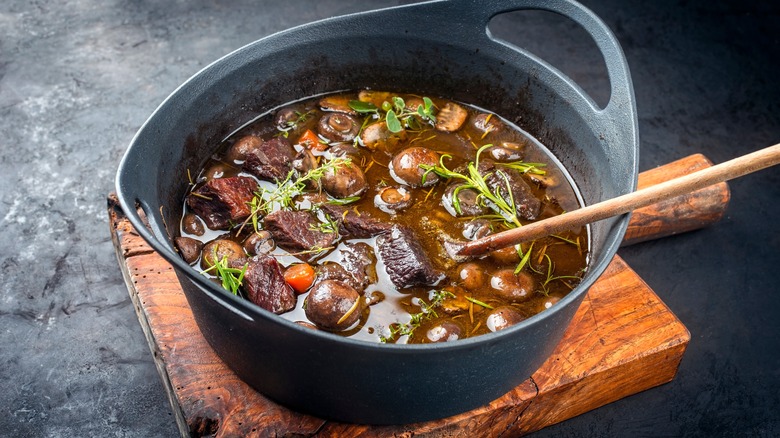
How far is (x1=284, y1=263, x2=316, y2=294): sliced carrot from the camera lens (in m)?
2.79

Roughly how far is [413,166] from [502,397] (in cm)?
98

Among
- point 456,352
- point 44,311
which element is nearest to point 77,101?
point 44,311

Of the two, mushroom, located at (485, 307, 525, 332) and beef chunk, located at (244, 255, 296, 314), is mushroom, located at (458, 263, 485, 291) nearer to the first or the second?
mushroom, located at (485, 307, 525, 332)

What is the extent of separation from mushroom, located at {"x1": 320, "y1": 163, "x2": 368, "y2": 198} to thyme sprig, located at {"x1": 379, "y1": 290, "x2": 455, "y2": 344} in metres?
0.57

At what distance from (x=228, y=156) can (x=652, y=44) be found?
3.15 meters

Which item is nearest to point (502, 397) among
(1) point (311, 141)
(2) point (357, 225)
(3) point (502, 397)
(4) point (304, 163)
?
(3) point (502, 397)

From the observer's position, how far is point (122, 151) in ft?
14.2

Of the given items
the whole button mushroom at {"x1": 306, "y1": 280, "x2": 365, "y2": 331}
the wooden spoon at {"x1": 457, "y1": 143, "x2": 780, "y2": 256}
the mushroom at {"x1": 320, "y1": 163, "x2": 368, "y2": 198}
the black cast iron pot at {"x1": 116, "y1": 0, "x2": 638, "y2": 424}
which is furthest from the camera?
the mushroom at {"x1": 320, "y1": 163, "x2": 368, "y2": 198}

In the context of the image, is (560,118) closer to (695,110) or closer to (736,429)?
(736,429)

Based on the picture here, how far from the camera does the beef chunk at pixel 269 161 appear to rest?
10.3 feet

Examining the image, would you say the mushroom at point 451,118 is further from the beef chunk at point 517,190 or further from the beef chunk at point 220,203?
the beef chunk at point 220,203

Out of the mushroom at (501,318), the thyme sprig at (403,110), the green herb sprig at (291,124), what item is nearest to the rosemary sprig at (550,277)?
the mushroom at (501,318)

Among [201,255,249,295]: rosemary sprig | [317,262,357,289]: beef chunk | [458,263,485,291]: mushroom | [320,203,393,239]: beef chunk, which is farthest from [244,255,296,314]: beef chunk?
[458,263,485,291]: mushroom

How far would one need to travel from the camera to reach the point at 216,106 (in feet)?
10.6
